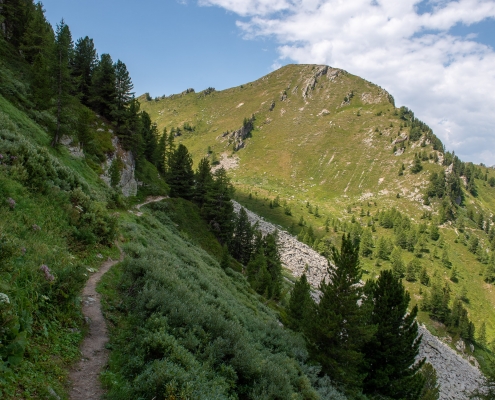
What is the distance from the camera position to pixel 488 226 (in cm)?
15750

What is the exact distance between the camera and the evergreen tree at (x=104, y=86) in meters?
47.7

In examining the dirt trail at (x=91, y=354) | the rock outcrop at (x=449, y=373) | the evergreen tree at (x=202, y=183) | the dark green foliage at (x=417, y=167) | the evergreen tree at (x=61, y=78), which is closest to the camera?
the dirt trail at (x=91, y=354)

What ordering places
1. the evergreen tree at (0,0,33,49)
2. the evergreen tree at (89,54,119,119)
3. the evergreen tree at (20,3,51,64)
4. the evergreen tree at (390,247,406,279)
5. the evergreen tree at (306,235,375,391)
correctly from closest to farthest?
the evergreen tree at (306,235,375,391), the evergreen tree at (20,3,51,64), the evergreen tree at (89,54,119,119), the evergreen tree at (0,0,33,49), the evergreen tree at (390,247,406,279)

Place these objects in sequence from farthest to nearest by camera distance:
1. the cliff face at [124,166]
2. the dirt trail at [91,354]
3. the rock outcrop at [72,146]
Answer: the cliff face at [124,166] → the rock outcrop at [72,146] → the dirt trail at [91,354]

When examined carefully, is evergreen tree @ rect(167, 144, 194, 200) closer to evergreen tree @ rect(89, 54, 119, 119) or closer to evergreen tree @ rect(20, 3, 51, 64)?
evergreen tree @ rect(89, 54, 119, 119)

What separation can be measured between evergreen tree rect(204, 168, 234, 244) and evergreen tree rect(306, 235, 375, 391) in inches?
1432

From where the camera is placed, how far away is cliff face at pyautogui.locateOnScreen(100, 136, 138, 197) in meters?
42.7

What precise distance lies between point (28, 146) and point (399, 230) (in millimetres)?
153372

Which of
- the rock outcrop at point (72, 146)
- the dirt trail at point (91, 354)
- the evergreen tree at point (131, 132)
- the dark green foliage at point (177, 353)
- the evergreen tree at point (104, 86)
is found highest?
the evergreen tree at point (104, 86)

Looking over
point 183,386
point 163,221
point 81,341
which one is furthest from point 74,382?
point 163,221

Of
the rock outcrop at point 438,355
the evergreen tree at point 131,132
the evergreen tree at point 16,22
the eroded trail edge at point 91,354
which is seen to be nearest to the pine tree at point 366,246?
the rock outcrop at point 438,355

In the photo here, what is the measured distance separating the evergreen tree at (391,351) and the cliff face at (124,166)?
36.7m

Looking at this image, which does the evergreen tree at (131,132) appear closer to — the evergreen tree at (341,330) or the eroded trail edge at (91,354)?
the eroded trail edge at (91,354)

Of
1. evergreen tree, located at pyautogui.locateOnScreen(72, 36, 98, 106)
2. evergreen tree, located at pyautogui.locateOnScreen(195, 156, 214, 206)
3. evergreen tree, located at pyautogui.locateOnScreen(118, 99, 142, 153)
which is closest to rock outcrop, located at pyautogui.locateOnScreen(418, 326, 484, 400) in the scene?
evergreen tree, located at pyautogui.locateOnScreen(195, 156, 214, 206)
